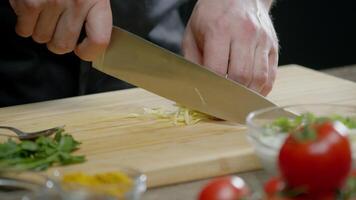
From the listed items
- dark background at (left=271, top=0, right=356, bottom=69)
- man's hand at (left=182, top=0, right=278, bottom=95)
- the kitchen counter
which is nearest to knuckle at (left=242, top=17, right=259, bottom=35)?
man's hand at (left=182, top=0, right=278, bottom=95)

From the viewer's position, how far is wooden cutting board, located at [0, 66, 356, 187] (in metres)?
1.24

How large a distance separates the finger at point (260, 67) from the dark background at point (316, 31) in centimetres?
166

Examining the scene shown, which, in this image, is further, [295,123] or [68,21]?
[68,21]

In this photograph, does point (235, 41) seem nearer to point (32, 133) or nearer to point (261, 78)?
point (261, 78)

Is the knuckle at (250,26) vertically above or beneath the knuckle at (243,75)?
above

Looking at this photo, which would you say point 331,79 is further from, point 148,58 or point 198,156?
point 198,156

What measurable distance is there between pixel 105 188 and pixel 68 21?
57 centimetres

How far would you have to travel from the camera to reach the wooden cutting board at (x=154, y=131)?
124 cm

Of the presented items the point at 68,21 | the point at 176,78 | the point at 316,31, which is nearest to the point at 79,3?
the point at 68,21

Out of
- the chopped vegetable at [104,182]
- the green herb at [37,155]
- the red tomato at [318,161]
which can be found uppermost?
the red tomato at [318,161]

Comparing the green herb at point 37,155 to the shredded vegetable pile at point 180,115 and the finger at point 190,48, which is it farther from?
the finger at point 190,48

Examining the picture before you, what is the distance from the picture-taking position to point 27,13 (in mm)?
1453

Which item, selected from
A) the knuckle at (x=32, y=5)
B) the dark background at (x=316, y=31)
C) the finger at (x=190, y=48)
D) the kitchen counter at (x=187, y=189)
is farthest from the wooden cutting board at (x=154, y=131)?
the dark background at (x=316, y=31)

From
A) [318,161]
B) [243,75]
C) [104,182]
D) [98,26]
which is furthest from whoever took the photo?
[243,75]
